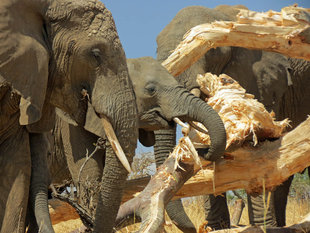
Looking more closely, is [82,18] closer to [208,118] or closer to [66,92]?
[66,92]

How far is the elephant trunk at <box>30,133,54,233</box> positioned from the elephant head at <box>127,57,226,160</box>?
1194mm

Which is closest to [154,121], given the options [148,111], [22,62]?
[148,111]

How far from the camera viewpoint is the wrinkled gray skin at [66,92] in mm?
2896

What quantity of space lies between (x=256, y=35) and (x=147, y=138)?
1.12 metres

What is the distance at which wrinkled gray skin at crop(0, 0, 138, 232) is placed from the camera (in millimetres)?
2896

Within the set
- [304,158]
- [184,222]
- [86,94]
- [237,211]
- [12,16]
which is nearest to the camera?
[12,16]

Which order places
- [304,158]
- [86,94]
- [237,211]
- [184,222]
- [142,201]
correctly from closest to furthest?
[86,94]
[142,201]
[304,158]
[184,222]
[237,211]

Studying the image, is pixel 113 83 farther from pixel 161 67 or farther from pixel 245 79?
pixel 245 79

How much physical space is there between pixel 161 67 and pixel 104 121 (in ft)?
6.15

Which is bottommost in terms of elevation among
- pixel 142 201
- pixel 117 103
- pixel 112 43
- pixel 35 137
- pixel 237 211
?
pixel 237 211

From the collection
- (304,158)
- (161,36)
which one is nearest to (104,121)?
(304,158)

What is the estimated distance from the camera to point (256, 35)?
4645mm

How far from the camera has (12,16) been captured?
280 centimetres

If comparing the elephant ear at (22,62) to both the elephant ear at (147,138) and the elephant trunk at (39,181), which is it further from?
the elephant ear at (147,138)
